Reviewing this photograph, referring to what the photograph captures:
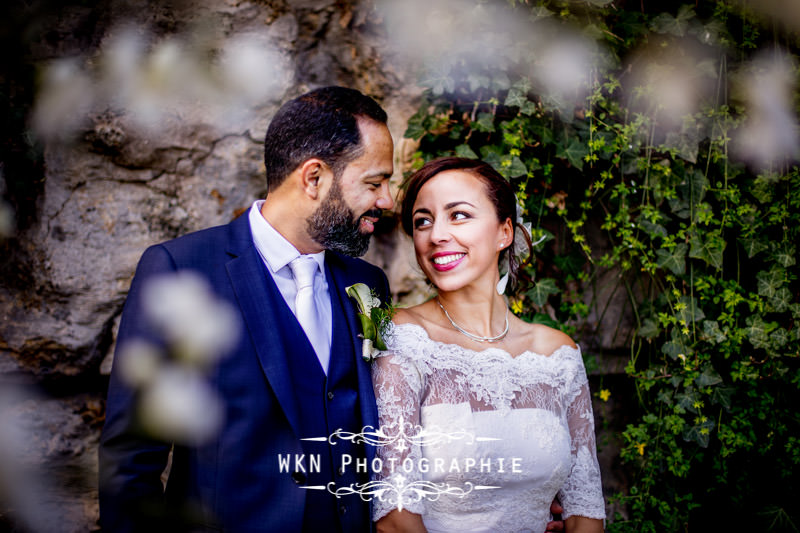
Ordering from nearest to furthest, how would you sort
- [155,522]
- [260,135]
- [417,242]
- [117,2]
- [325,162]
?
1. [155,522]
2. [325,162]
3. [417,242]
4. [117,2]
5. [260,135]

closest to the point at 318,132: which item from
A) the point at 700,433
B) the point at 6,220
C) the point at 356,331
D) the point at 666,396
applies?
the point at 356,331

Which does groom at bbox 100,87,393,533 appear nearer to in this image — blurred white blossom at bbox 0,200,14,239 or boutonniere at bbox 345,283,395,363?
boutonniere at bbox 345,283,395,363

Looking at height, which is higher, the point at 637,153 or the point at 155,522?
the point at 637,153

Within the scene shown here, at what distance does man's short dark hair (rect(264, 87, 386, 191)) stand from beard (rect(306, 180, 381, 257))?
0.36 ft

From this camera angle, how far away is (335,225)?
6.18 feet

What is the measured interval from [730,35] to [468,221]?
1720 mm

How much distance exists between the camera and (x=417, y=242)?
2090mm

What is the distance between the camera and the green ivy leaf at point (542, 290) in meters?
2.50

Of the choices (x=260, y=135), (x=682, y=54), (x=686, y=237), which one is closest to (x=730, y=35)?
(x=682, y=54)

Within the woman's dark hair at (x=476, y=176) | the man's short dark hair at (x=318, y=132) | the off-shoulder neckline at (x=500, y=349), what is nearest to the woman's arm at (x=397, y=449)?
the off-shoulder neckline at (x=500, y=349)

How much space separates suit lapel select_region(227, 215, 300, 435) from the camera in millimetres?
1580

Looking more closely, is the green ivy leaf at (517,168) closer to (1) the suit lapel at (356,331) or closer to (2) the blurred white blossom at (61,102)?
(1) the suit lapel at (356,331)

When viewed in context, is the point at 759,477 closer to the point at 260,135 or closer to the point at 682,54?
the point at 682,54

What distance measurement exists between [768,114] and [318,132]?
2.23m
